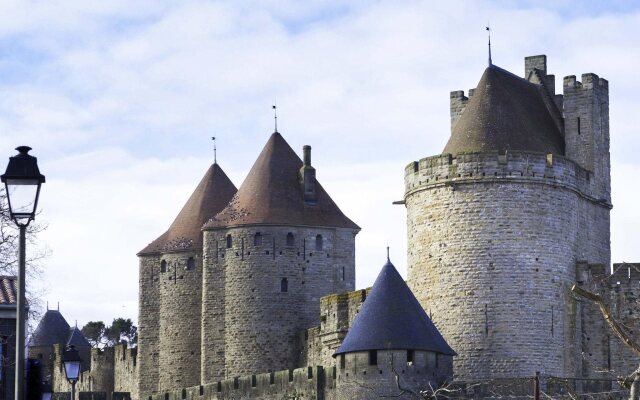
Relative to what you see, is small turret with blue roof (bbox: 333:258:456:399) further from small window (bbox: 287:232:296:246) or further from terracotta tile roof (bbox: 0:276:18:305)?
small window (bbox: 287:232:296:246)

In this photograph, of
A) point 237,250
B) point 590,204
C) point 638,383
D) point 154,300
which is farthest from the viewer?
Result: point 154,300

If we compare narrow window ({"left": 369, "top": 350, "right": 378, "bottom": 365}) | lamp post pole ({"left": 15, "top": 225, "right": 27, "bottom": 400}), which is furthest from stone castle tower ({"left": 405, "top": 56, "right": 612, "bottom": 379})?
lamp post pole ({"left": 15, "top": 225, "right": 27, "bottom": 400})

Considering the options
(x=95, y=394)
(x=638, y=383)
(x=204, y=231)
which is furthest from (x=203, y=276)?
(x=638, y=383)

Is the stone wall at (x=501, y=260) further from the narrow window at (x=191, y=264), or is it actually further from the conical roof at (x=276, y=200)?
the narrow window at (x=191, y=264)

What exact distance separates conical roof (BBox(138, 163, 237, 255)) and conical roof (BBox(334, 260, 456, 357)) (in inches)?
617

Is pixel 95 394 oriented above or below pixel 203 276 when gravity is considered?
below

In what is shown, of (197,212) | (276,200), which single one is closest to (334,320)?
(276,200)

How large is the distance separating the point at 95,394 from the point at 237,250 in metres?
11.2

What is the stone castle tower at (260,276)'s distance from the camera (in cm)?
5022

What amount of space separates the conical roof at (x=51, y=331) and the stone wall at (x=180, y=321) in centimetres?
1796

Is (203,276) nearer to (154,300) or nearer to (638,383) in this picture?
(154,300)

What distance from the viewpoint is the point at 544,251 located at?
38.9 metres

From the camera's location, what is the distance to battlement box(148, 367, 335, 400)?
41.5 m

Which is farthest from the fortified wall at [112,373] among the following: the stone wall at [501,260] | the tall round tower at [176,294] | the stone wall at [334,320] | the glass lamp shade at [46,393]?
the glass lamp shade at [46,393]
